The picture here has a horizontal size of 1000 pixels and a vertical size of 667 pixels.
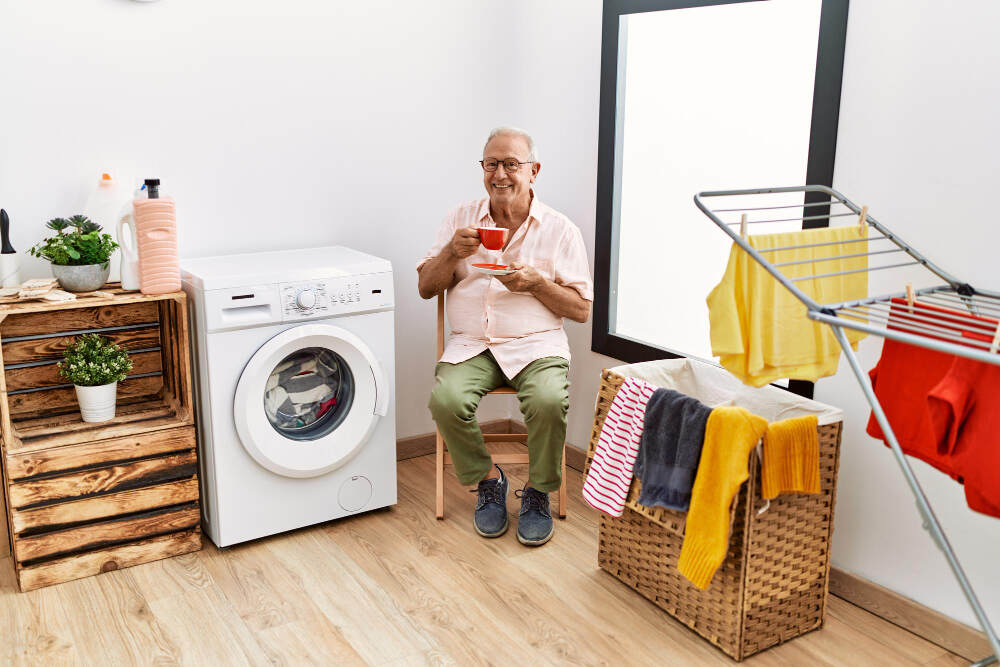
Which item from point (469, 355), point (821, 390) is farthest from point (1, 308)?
point (821, 390)

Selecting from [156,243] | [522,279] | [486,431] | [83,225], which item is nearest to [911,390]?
[522,279]

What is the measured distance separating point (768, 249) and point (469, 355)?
1257 mm

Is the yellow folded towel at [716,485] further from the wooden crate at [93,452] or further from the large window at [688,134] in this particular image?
the wooden crate at [93,452]

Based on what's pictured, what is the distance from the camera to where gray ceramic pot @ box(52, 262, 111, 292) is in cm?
248

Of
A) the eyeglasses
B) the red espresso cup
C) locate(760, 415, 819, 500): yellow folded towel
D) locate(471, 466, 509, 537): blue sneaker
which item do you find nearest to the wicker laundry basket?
locate(760, 415, 819, 500): yellow folded towel

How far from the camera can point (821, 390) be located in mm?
2420

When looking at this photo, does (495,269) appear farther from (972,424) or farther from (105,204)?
(972,424)

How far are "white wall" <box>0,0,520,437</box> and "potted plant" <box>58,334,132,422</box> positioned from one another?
0.30m

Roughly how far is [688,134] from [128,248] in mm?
1753

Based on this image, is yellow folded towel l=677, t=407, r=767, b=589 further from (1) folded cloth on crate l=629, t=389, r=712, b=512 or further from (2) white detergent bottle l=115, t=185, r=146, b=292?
(2) white detergent bottle l=115, t=185, r=146, b=292

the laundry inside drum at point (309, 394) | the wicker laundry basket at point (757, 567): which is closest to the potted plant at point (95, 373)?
the laundry inside drum at point (309, 394)

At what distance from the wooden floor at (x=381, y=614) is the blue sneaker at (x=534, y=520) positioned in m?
0.04

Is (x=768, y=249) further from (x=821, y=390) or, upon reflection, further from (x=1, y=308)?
(x=1, y=308)

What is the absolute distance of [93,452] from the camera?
97.9 inches
